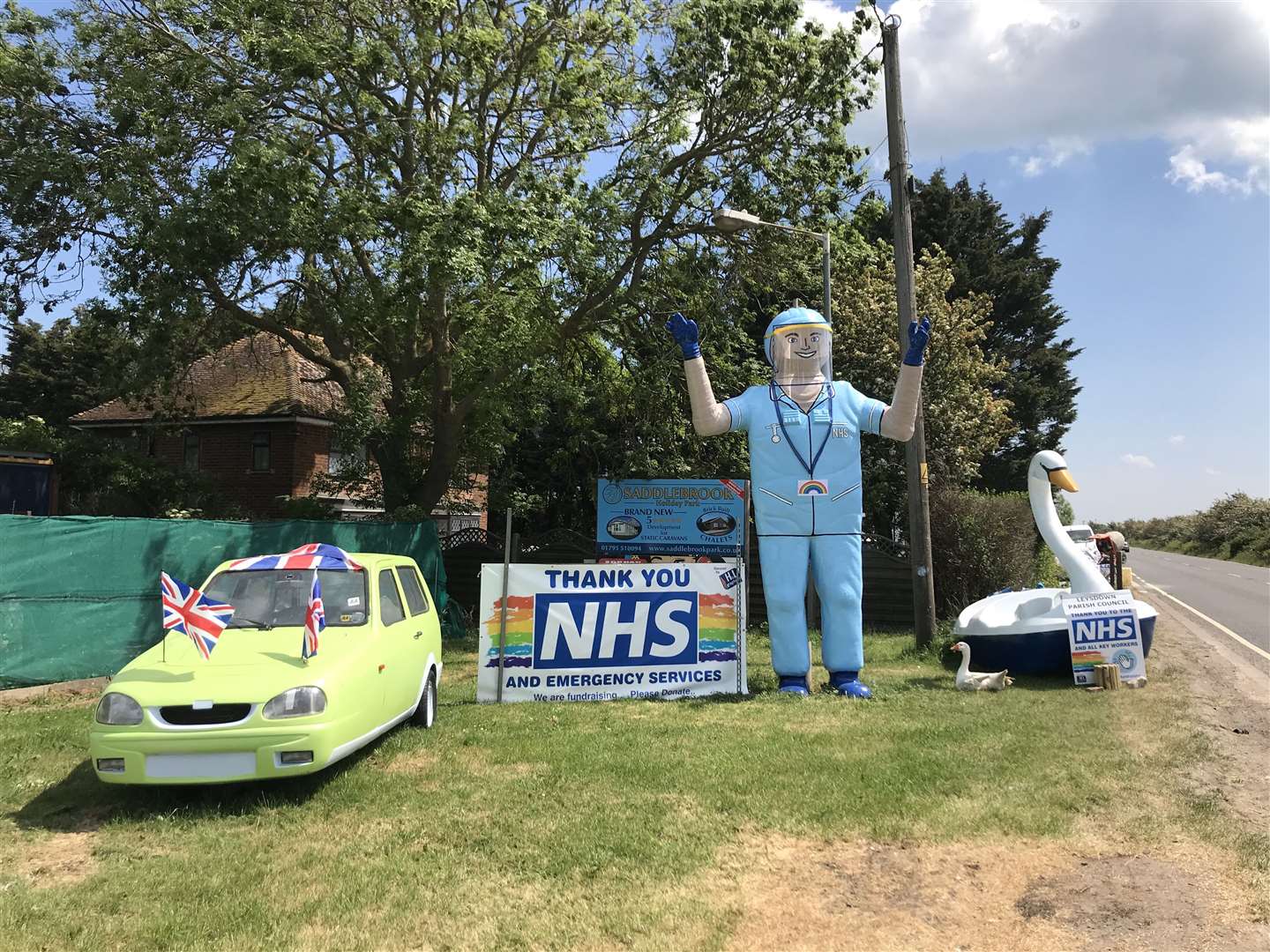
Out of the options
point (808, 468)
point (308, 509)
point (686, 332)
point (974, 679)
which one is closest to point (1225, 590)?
point (974, 679)

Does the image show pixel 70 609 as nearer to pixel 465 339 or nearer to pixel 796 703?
pixel 465 339

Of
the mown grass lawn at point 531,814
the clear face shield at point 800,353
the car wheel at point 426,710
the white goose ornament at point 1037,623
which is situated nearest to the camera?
the mown grass lawn at point 531,814

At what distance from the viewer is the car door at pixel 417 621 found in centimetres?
706

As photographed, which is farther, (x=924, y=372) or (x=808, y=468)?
(x=924, y=372)

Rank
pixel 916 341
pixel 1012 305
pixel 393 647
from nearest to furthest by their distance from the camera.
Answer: pixel 393 647 < pixel 916 341 < pixel 1012 305

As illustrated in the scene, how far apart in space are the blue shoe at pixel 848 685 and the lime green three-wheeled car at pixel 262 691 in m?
4.23

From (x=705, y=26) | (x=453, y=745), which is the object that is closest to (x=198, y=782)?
(x=453, y=745)

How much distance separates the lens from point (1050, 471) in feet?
33.6

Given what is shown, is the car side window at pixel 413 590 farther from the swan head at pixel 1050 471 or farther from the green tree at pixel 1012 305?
the green tree at pixel 1012 305

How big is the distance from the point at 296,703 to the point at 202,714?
531 mm

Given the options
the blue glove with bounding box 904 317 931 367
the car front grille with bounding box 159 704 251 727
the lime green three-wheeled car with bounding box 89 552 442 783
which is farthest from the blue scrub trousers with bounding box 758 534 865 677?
the car front grille with bounding box 159 704 251 727

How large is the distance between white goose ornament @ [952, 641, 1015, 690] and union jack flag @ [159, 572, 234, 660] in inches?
265

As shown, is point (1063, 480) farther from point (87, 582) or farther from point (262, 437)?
point (262, 437)

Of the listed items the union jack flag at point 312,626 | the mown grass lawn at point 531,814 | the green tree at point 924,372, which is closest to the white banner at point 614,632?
the mown grass lawn at point 531,814
